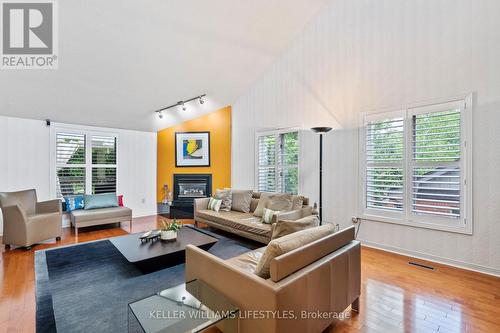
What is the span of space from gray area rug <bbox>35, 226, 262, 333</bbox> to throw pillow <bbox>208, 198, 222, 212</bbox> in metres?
1.07

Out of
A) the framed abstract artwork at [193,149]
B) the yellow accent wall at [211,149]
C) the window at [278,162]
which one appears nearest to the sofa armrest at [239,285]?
the window at [278,162]

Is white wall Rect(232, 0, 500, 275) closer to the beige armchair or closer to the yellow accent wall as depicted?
the yellow accent wall

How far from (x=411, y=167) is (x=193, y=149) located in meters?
5.02

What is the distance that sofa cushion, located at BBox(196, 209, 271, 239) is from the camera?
377cm

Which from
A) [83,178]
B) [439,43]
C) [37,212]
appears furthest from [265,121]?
[37,212]

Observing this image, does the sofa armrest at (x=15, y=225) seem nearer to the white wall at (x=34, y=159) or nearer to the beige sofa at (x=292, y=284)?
the white wall at (x=34, y=159)

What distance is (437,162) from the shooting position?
333cm

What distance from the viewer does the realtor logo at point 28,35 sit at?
8.96 feet

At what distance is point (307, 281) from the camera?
1583 mm

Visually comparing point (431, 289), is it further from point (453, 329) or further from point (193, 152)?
point (193, 152)

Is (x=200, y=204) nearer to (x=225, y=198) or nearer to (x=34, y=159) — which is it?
(x=225, y=198)

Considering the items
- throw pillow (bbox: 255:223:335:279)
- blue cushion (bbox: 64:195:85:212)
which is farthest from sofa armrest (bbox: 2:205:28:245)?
throw pillow (bbox: 255:223:335:279)

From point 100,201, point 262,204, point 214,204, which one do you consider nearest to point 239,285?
point 262,204

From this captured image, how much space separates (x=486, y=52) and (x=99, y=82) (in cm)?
561
